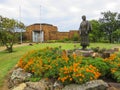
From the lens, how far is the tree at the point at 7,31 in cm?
2644

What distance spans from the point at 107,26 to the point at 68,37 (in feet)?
24.0

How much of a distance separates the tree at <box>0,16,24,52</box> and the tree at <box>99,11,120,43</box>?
21.7 meters

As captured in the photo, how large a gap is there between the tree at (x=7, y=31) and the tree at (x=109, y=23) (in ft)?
71.2

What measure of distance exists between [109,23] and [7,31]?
23248 millimetres

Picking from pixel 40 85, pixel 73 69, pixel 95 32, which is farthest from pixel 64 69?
pixel 95 32

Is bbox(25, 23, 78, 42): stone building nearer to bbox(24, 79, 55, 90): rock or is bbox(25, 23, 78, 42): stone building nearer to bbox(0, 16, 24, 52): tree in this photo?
bbox(0, 16, 24, 52): tree

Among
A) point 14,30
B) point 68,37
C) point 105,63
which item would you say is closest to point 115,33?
point 68,37

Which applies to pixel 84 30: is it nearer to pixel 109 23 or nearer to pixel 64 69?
pixel 64 69

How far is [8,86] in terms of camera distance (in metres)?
10.6

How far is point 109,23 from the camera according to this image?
4497 centimetres

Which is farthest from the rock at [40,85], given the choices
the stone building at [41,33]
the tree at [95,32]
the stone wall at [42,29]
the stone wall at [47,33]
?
the stone wall at [42,29]

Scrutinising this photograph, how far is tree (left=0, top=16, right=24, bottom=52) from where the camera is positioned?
86.7 ft

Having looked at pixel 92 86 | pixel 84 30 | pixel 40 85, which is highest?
pixel 84 30

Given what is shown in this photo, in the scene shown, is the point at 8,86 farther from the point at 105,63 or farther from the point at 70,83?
the point at 105,63
